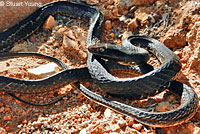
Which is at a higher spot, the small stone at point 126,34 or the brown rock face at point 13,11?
the brown rock face at point 13,11

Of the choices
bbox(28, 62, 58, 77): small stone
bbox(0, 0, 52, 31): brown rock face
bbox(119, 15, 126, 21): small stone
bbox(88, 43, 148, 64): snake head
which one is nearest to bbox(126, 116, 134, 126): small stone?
bbox(88, 43, 148, 64): snake head

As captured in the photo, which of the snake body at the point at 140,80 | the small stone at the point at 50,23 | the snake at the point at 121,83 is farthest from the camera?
the small stone at the point at 50,23

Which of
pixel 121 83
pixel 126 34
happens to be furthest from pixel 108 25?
pixel 121 83

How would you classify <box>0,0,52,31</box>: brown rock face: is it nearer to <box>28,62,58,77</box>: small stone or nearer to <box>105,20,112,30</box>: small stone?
<box>28,62,58,77</box>: small stone

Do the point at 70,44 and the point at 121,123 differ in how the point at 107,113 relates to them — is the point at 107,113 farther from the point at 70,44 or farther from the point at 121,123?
the point at 70,44

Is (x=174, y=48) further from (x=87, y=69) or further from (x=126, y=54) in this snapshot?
(x=87, y=69)

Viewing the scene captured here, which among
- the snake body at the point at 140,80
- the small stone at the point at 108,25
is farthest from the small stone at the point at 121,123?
the small stone at the point at 108,25

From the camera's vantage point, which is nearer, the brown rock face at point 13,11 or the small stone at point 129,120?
the small stone at point 129,120

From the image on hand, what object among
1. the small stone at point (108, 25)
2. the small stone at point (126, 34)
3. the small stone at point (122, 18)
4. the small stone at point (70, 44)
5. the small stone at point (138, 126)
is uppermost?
the small stone at point (122, 18)

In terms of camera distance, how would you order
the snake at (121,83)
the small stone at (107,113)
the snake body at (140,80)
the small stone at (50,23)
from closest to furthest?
the snake at (121,83) → the small stone at (107,113) → the snake body at (140,80) → the small stone at (50,23)

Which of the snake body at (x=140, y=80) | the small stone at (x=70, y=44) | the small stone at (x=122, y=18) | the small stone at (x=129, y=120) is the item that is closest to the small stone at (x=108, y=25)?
the small stone at (x=122, y=18)

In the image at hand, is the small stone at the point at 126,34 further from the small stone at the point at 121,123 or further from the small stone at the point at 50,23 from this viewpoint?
the small stone at the point at 121,123
